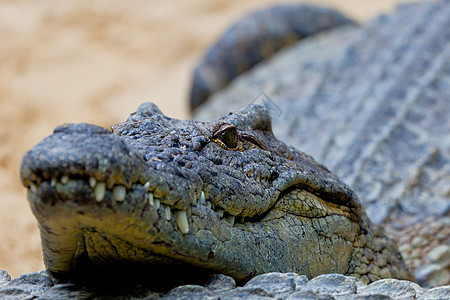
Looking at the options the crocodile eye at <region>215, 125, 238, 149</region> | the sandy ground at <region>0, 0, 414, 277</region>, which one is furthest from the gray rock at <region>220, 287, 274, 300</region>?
the sandy ground at <region>0, 0, 414, 277</region>

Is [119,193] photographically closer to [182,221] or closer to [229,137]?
[182,221]

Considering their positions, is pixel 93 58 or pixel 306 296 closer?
pixel 306 296

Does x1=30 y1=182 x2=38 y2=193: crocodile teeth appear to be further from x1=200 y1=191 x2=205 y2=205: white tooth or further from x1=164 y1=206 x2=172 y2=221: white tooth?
x1=200 y1=191 x2=205 y2=205: white tooth

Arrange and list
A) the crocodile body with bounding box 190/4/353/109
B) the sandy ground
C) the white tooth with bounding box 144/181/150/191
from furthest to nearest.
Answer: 1. the sandy ground
2. the crocodile body with bounding box 190/4/353/109
3. the white tooth with bounding box 144/181/150/191

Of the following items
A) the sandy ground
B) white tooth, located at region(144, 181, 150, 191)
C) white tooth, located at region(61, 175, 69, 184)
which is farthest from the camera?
the sandy ground

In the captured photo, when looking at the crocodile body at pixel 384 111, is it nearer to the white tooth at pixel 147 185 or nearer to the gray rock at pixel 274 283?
the gray rock at pixel 274 283

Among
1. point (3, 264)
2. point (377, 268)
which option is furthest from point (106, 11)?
point (377, 268)

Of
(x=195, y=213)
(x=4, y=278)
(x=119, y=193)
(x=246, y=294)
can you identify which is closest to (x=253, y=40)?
(x=4, y=278)
